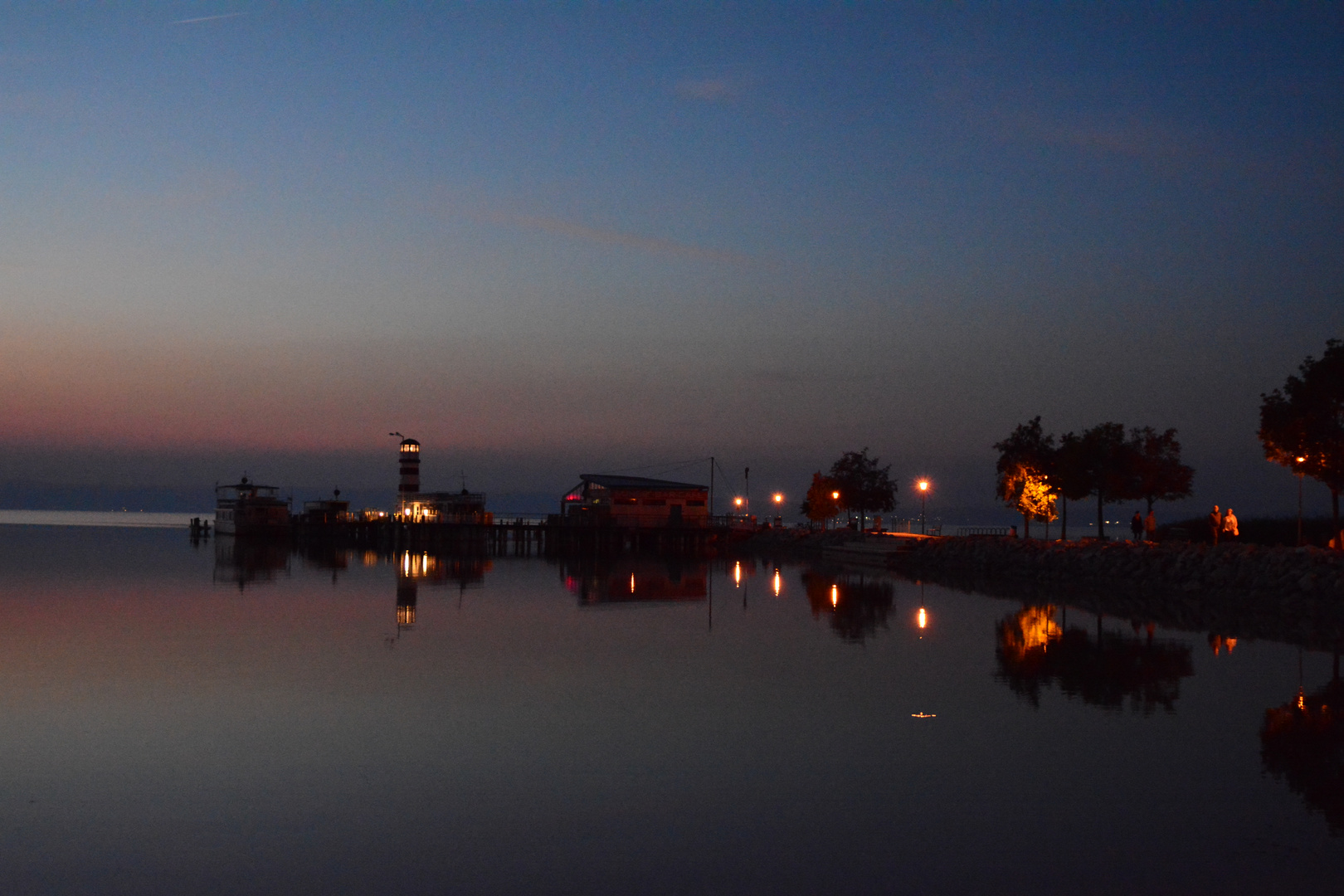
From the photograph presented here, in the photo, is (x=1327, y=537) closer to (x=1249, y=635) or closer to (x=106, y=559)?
(x=1249, y=635)

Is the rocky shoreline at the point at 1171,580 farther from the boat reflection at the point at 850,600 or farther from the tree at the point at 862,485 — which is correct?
the tree at the point at 862,485

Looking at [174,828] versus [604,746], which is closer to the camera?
[174,828]

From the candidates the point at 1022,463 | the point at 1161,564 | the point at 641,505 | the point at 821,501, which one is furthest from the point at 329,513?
the point at 1161,564

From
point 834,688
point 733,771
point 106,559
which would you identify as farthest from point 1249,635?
point 106,559

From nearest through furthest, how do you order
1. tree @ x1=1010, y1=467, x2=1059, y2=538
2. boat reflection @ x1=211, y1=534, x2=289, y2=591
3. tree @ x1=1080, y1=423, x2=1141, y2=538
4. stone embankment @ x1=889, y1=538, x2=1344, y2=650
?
stone embankment @ x1=889, y1=538, x2=1344, y2=650, boat reflection @ x1=211, y1=534, x2=289, y2=591, tree @ x1=1080, y1=423, x2=1141, y2=538, tree @ x1=1010, y1=467, x2=1059, y2=538

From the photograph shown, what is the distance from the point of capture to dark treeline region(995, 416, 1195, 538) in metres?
49.4

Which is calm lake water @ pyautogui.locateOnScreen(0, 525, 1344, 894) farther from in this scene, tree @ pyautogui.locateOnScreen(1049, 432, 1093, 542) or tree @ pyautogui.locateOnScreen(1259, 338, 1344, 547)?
tree @ pyautogui.locateOnScreen(1049, 432, 1093, 542)

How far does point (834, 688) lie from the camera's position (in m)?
15.6

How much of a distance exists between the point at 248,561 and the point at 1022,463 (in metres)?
37.2

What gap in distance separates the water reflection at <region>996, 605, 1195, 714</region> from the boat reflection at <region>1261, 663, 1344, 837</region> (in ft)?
4.73

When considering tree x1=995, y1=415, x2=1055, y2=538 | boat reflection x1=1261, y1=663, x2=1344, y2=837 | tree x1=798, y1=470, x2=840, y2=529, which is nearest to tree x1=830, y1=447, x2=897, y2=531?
tree x1=798, y1=470, x2=840, y2=529

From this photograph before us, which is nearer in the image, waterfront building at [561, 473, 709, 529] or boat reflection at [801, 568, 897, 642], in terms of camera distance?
boat reflection at [801, 568, 897, 642]

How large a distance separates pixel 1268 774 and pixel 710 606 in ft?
62.5

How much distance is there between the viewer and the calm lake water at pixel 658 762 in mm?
7805
